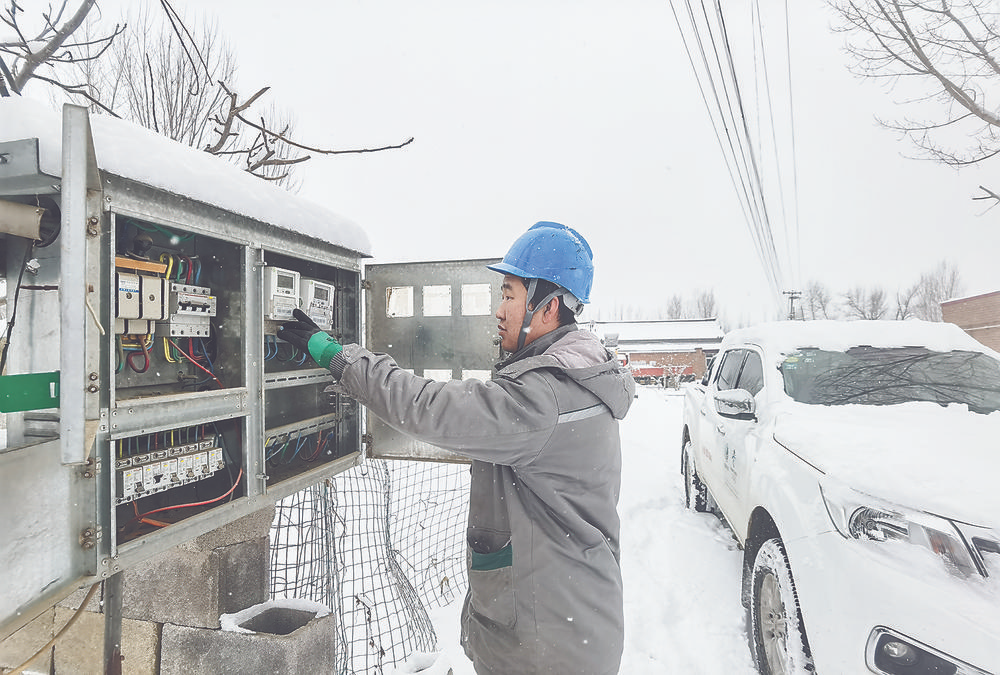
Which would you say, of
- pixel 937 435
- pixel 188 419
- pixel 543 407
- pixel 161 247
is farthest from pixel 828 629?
pixel 161 247

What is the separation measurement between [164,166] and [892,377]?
413 cm

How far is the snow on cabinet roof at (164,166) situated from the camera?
1644 millimetres

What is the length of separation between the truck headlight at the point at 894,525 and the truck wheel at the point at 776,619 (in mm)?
436

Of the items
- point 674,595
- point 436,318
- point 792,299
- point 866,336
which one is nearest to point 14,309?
point 436,318

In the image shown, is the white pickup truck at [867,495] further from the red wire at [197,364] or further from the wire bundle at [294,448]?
the red wire at [197,364]

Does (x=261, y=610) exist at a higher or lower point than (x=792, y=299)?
lower

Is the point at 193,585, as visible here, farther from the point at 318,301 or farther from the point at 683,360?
the point at 683,360

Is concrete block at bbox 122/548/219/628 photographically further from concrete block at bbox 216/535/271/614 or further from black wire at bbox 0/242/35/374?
black wire at bbox 0/242/35/374

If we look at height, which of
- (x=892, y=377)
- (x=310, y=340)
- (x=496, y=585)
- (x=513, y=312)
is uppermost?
(x=513, y=312)

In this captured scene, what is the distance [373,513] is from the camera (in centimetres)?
466

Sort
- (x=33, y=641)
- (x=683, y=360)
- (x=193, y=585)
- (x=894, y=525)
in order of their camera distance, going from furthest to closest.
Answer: (x=683, y=360)
(x=193, y=585)
(x=33, y=641)
(x=894, y=525)

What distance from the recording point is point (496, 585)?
1790 mm

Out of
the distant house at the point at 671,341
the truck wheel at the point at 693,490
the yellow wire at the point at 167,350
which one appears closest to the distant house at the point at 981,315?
the truck wheel at the point at 693,490

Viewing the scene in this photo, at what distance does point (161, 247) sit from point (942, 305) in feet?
75.2
